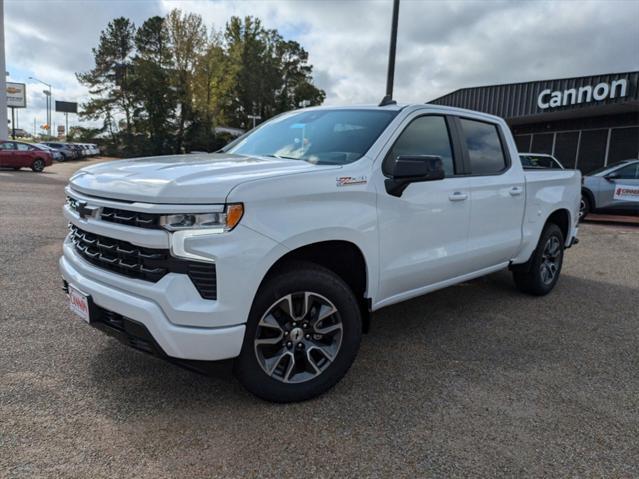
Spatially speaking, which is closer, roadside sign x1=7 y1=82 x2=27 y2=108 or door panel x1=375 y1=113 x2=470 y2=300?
door panel x1=375 y1=113 x2=470 y2=300

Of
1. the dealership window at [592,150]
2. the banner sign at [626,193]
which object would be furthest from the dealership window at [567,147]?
the banner sign at [626,193]

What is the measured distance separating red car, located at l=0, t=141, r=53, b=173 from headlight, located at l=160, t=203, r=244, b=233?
90.2ft

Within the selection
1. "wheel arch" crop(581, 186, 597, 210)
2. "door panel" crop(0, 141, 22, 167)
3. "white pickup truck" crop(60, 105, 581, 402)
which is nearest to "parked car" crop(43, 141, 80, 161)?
"door panel" crop(0, 141, 22, 167)

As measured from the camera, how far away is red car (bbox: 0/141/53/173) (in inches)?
990

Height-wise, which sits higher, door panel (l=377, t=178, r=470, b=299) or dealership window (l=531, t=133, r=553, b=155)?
dealership window (l=531, t=133, r=553, b=155)

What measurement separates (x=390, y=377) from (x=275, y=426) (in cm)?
98

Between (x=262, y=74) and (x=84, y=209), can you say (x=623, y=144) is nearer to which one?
(x=84, y=209)

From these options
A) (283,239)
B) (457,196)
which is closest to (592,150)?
(457,196)

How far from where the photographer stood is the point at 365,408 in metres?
2.95

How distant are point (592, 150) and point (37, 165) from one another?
87.9 ft

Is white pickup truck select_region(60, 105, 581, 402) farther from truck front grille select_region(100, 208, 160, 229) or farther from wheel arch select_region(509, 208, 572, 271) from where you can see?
wheel arch select_region(509, 208, 572, 271)

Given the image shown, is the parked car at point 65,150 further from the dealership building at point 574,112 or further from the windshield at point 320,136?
the windshield at point 320,136

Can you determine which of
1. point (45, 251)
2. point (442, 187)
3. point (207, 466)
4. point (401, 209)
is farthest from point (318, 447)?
point (45, 251)

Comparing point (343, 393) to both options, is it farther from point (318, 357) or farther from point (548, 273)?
point (548, 273)
